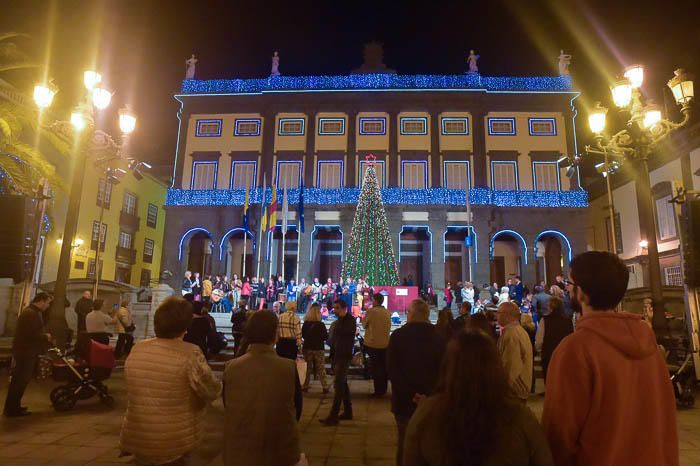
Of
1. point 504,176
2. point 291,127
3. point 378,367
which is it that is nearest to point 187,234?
point 291,127

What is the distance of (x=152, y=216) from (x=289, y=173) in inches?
616

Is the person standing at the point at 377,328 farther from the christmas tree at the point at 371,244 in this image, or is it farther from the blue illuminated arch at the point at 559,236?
the blue illuminated arch at the point at 559,236

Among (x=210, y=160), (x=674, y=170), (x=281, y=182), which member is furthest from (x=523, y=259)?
(x=210, y=160)

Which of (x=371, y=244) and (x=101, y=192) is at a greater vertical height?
(x=101, y=192)

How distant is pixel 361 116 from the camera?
3000 centimetres

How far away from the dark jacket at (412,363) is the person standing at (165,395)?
1.72 metres

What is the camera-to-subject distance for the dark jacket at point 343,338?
22.1ft

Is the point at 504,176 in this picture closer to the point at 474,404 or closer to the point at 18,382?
the point at 18,382

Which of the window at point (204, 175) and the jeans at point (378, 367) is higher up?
the window at point (204, 175)

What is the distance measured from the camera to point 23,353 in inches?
260

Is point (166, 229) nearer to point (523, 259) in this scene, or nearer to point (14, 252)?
point (14, 252)

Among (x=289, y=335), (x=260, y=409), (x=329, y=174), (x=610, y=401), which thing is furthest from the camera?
(x=329, y=174)

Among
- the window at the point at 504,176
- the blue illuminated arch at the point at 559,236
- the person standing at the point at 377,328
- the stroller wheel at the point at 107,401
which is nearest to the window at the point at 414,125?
the window at the point at 504,176

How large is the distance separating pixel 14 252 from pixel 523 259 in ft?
85.2
